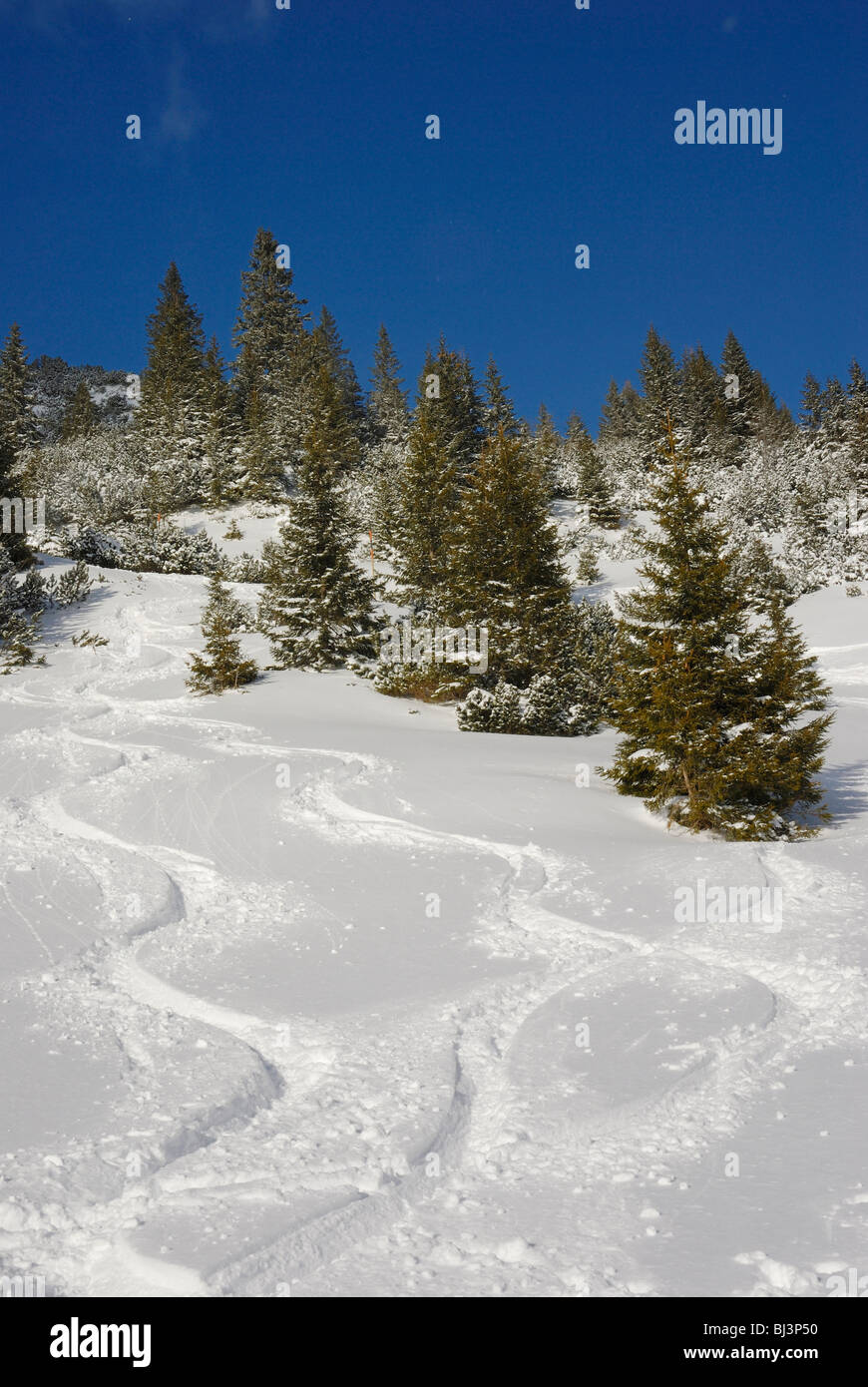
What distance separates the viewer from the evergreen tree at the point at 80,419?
201 feet

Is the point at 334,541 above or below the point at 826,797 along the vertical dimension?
above

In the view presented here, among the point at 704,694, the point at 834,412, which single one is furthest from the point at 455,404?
the point at 704,694

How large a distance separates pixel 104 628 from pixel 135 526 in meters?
16.0

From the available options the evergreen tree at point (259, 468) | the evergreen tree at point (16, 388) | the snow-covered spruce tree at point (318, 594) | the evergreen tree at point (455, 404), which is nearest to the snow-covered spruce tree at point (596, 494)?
the evergreen tree at point (455, 404)

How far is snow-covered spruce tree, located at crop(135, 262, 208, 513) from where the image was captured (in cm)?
4362

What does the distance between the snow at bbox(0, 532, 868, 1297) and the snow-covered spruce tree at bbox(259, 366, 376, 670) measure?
10.7 metres

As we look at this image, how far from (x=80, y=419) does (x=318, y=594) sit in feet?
170

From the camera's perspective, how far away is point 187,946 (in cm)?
663

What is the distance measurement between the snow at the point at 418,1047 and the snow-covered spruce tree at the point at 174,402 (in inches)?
1423

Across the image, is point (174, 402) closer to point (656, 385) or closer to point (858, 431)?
point (656, 385)

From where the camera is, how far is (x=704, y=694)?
1024cm

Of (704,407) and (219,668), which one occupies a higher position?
(704,407)
